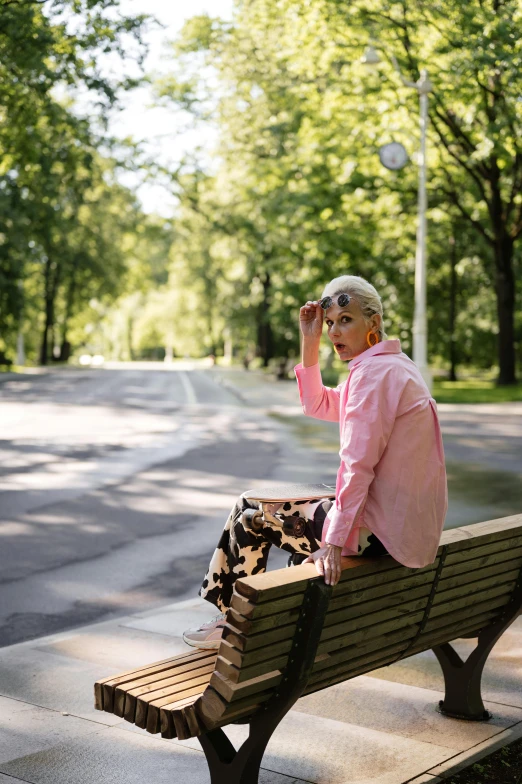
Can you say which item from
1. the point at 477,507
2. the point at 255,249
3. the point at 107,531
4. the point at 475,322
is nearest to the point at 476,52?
the point at 477,507

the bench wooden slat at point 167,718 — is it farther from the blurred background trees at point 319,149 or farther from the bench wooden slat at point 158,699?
the blurred background trees at point 319,149

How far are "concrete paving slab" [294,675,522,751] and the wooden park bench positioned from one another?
0.36m

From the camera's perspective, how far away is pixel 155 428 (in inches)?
795

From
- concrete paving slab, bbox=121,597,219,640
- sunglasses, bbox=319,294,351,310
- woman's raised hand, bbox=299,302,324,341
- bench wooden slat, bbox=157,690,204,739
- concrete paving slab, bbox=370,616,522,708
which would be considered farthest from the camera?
concrete paving slab, bbox=121,597,219,640

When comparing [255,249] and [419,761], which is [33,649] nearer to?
[419,761]

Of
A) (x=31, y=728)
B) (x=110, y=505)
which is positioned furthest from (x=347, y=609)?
(x=110, y=505)

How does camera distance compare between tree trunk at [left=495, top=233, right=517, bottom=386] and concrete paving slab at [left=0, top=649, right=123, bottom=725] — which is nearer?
concrete paving slab at [left=0, top=649, right=123, bottom=725]

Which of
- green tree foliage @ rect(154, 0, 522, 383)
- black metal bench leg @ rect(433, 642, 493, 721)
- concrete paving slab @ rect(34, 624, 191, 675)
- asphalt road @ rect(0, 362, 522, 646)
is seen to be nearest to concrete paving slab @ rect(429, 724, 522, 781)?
black metal bench leg @ rect(433, 642, 493, 721)

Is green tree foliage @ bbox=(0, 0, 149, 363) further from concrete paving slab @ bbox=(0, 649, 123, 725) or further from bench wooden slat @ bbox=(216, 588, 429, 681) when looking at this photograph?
bench wooden slat @ bbox=(216, 588, 429, 681)

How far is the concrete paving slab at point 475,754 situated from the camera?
11.7 ft

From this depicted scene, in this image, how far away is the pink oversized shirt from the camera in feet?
11.1

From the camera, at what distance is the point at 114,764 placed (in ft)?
11.9

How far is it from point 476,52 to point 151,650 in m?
16.9

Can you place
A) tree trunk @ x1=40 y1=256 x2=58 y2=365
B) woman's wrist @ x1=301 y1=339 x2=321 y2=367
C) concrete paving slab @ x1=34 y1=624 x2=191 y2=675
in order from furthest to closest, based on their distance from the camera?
tree trunk @ x1=40 y1=256 x2=58 y2=365 → concrete paving slab @ x1=34 y1=624 x2=191 y2=675 → woman's wrist @ x1=301 y1=339 x2=321 y2=367
